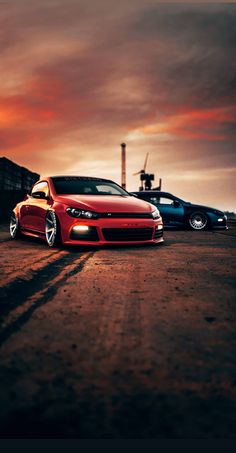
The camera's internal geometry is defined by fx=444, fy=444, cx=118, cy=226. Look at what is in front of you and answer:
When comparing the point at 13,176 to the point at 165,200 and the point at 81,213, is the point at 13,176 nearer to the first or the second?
the point at 165,200

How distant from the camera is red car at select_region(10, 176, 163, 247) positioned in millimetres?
7219

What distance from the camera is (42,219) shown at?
26.9 feet

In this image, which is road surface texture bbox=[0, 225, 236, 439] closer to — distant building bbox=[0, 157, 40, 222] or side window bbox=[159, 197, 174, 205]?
side window bbox=[159, 197, 174, 205]

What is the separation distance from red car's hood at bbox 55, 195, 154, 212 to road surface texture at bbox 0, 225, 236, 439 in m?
2.85

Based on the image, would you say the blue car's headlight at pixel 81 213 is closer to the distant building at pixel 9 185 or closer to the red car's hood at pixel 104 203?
the red car's hood at pixel 104 203

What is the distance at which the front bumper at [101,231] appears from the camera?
7184 millimetres

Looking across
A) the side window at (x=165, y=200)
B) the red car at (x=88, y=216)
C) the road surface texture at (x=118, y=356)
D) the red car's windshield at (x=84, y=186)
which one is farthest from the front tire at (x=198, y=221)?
the road surface texture at (x=118, y=356)

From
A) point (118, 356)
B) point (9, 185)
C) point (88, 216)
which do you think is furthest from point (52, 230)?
point (9, 185)

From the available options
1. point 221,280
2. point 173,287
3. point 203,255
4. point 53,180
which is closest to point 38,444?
point 173,287

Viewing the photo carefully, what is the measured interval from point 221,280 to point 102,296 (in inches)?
53.5

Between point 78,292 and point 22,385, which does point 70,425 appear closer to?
point 22,385

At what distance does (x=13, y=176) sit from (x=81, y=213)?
43.7ft

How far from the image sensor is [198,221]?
13.9 metres

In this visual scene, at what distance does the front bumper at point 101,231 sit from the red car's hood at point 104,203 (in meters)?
0.22
